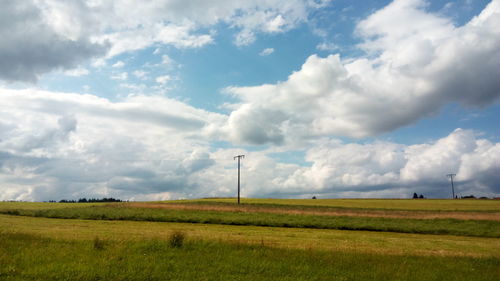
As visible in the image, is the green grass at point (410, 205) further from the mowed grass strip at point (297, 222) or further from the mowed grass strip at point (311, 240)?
the mowed grass strip at point (311, 240)

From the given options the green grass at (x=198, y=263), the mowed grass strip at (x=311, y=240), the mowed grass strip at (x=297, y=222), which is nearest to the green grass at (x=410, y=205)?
the mowed grass strip at (x=297, y=222)

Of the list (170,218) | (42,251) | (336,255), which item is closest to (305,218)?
(170,218)

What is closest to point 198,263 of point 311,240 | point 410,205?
point 311,240

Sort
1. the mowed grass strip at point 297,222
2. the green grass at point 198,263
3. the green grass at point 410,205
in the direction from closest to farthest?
the green grass at point 198,263 → the mowed grass strip at point 297,222 → the green grass at point 410,205

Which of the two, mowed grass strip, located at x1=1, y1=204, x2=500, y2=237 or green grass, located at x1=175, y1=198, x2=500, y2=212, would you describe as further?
green grass, located at x1=175, y1=198, x2=500, y2=212

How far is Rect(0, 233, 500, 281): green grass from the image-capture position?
12578mm

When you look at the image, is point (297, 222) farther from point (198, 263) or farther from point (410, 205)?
point (410, 205)

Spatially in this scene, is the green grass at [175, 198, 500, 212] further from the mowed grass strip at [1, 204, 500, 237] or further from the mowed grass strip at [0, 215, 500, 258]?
the mowed grass strip at [0, 215, 500, 258]

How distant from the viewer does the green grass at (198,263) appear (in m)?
12.6

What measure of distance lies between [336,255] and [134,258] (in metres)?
8.85

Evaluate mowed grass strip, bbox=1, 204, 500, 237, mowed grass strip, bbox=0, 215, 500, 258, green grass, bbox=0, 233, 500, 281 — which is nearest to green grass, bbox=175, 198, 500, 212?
mowed grass strip, bbox=1, 204, 500, 237

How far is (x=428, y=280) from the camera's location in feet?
45.2

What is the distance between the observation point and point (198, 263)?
Answer: 13992 millimetres

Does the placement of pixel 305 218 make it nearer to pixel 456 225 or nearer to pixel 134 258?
pixel 456 225
